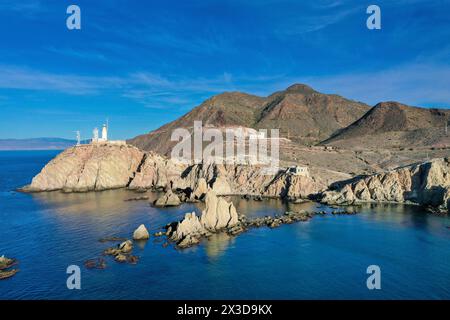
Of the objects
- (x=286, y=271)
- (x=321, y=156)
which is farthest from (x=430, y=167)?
(x=286, y=271)

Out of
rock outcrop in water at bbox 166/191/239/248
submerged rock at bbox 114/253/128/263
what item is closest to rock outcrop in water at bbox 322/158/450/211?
rock outcrop in water at bbox 166/191/239/248

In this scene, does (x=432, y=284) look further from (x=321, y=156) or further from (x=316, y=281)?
(x=321, y=156)

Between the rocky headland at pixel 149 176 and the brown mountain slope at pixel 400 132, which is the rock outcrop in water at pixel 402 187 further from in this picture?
the brown mountain slope at pixel 400 132

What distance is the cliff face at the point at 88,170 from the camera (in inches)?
4119

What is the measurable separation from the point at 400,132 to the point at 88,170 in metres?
131

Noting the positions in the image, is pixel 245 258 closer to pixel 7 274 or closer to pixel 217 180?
pixel 7 274

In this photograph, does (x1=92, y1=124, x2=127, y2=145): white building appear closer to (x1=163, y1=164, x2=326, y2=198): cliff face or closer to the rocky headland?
the rocky headland

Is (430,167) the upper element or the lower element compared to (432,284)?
upper

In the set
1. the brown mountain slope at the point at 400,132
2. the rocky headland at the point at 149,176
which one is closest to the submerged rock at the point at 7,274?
the rocky headland at the point at 149,176

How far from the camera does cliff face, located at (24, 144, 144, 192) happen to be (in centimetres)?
10462

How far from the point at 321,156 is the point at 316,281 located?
3375 inches

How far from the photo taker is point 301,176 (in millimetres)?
88938

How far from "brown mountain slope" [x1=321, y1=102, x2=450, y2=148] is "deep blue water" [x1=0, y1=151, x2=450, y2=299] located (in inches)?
3195

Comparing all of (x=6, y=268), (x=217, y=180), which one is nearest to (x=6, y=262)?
(x=6, y=268)
